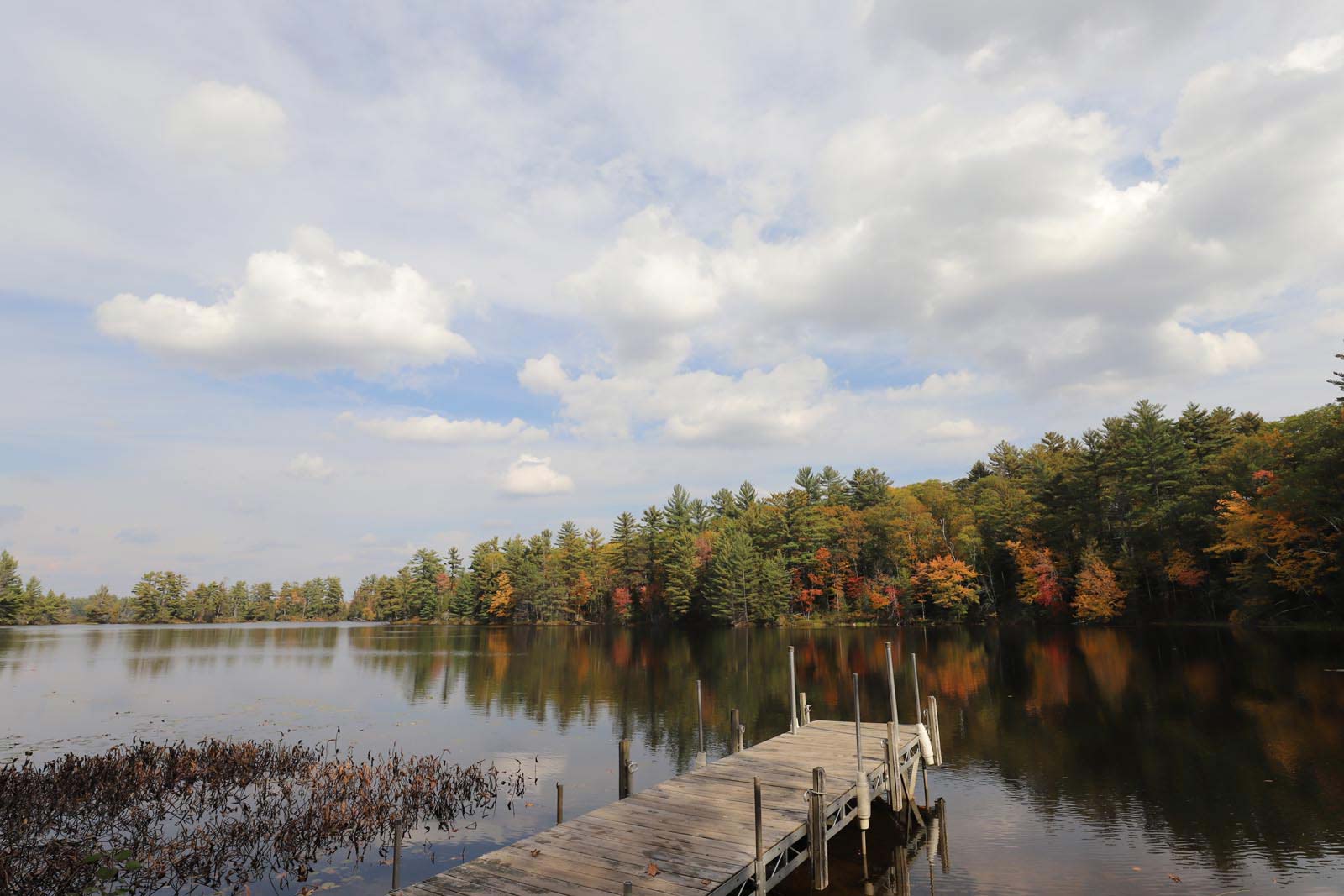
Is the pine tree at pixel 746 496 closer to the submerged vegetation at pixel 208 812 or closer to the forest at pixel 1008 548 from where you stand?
the forest at pixel 1008 548

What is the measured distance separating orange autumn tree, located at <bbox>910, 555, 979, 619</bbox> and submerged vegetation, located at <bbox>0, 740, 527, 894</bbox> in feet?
222

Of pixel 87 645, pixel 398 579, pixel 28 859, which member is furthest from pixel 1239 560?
pixel 398 579

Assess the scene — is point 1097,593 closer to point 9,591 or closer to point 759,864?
point 759,864

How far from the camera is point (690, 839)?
1139 cm

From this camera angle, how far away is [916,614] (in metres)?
83.1

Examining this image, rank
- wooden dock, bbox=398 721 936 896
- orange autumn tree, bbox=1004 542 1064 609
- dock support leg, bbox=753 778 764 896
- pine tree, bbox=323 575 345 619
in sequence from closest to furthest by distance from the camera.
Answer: wooden dock, bbox=398 721 936 896 → dock support leg, bbox=753 778 764 896 → orange autumn tree, bbox=1004 542 1064 609 → pine tree, bbox=323 575 345 619

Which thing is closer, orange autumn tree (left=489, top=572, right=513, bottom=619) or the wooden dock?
the wooden dock

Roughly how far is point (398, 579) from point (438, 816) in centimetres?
16095

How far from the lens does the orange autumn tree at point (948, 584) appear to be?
254 ft

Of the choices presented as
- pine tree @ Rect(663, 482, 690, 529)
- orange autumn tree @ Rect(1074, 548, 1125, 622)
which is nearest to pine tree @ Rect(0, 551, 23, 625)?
pine tree @ Rect(663, 482, 690, 529)

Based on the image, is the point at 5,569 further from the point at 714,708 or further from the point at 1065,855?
the point at 1065,855

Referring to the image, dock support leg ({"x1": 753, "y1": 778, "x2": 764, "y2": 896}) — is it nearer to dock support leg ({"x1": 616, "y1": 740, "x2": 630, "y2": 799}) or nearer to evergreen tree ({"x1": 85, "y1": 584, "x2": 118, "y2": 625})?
dock support leg ({"x1": 616, "y1": 740, "x2": 630, "y2": 799})

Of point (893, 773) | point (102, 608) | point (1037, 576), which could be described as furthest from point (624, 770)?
point (102, 608)

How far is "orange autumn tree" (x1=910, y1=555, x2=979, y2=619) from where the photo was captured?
254 feet
